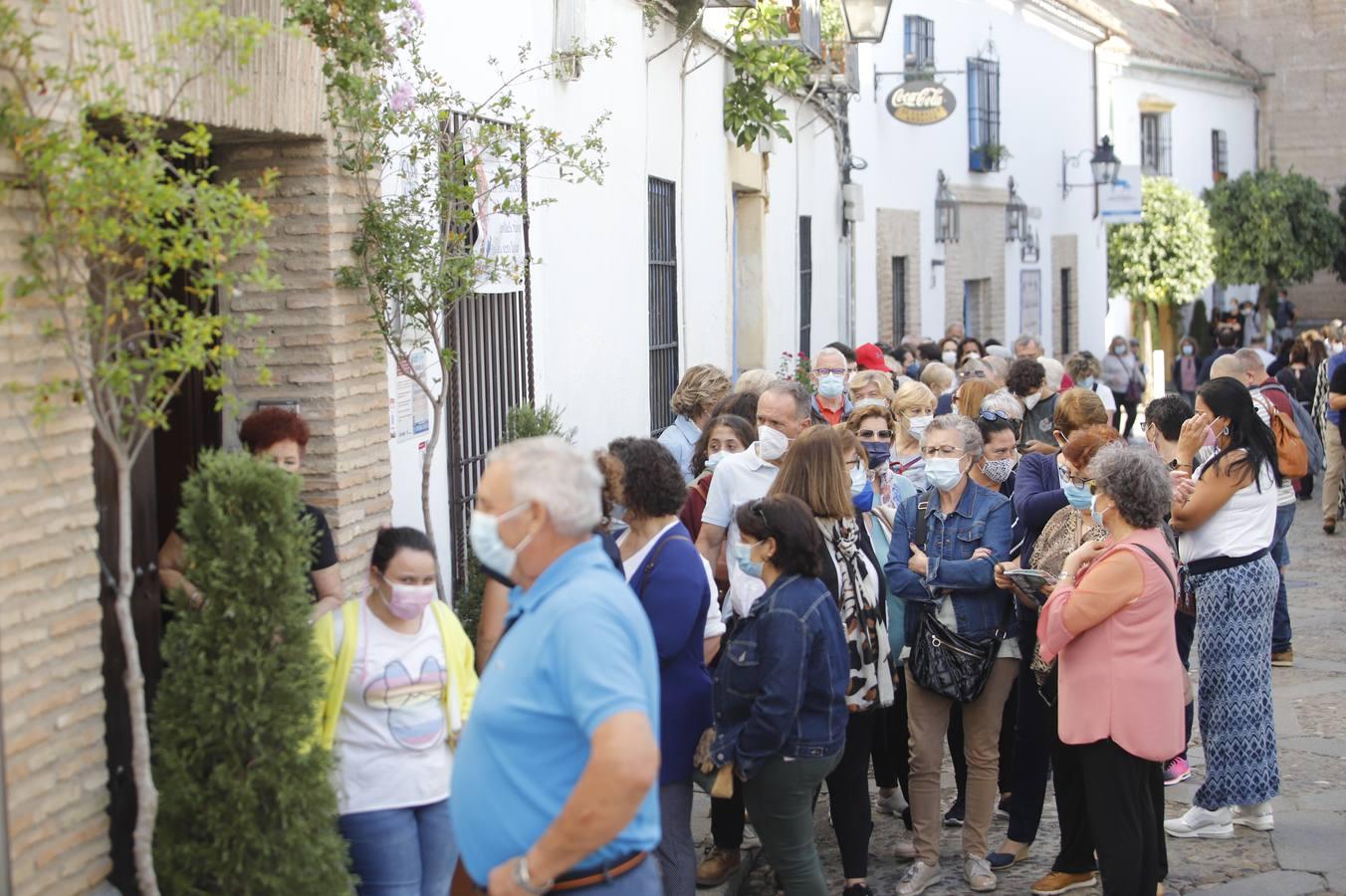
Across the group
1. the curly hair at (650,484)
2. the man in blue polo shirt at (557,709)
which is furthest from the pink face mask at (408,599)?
the man in blue polo shirt at (557,709)

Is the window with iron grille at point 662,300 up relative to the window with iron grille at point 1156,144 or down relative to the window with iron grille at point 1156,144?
down

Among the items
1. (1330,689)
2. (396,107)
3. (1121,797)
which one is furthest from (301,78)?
(1330,689)

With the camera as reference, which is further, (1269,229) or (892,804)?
(1269,229)

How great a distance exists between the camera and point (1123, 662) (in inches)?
232

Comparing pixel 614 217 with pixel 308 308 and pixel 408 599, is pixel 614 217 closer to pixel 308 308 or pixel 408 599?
pixel 308 308

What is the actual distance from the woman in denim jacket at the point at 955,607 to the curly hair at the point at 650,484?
130 cm

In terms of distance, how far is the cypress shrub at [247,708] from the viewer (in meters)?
4.65

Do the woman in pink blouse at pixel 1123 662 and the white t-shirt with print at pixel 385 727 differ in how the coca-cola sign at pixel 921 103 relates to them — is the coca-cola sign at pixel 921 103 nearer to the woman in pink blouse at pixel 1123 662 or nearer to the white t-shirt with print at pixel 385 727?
the woman in pink blouse at pixel 1123 662

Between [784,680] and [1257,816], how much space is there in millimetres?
3135

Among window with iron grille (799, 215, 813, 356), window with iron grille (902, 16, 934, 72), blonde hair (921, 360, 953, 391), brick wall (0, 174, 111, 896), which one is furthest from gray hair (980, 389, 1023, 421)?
window with iron grille (902, 16, 934, 72)

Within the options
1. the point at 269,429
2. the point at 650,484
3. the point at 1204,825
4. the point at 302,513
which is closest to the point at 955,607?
the point at 650,484

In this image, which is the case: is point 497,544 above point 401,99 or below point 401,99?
below

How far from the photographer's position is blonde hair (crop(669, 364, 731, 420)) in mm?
8727

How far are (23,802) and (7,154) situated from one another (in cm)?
167
